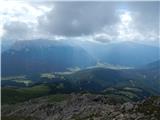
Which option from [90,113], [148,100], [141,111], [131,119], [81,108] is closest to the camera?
[131,119]

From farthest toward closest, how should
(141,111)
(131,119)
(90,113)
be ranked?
(90,113) < (141,111) < (131,119)

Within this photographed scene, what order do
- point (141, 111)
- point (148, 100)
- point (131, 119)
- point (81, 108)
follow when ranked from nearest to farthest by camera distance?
point (131, 119), point (141, 111), point (148, 100), point (81, 108)

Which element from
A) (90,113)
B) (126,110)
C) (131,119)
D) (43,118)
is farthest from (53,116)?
(131,119)

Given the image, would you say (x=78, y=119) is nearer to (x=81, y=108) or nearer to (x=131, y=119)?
(x=81, y=108)

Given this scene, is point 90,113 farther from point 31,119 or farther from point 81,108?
point 31,119

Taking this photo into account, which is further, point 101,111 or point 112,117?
point 101,111

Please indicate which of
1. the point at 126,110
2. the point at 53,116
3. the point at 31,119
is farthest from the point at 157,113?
the point at 31,119

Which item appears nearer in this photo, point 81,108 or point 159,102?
point 159,102

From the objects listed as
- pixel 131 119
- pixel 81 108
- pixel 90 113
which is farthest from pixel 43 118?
pixel 131 119
